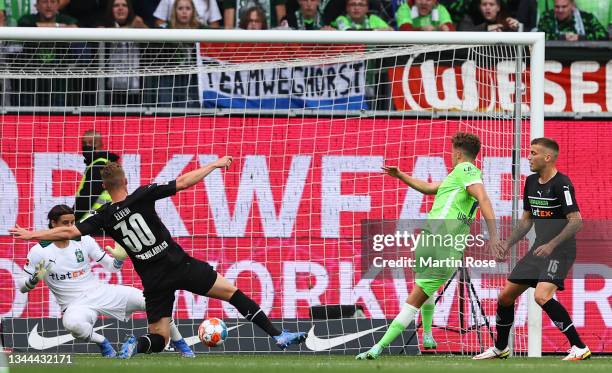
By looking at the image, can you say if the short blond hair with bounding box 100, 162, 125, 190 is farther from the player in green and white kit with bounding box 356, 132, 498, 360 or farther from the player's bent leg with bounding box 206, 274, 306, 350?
the player in green and white kit with bounding box 356, 132, 498, 360

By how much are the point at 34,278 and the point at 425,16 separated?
625 cm

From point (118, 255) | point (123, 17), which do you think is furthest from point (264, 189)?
point (123, 17)

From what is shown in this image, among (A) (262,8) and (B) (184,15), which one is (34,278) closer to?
(B) (184,15)

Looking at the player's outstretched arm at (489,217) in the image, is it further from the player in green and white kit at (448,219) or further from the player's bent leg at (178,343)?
the player's bent leg at (178,343)

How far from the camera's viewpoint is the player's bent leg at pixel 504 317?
405 inches

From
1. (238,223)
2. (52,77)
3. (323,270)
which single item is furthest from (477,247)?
(52,77)

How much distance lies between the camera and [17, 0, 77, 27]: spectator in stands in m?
14.2

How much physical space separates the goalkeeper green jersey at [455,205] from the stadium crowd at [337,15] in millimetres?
4298

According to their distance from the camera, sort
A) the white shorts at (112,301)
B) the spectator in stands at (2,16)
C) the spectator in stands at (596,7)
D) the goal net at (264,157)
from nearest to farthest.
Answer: the white shorts at (112,301)
the goal net at (264,157)
the spectator in stands at (2,16)
the spectator in stands at (596,7)

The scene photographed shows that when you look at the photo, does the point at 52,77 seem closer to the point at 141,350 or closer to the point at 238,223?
the point at 238,223

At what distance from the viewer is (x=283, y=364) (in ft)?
31.7

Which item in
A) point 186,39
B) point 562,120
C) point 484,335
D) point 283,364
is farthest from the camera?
point 562,120

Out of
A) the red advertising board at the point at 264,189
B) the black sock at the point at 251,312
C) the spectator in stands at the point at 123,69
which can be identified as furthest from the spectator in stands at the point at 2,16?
the black sock at the point at 251,312

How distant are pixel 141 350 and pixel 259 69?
12.4 feet
